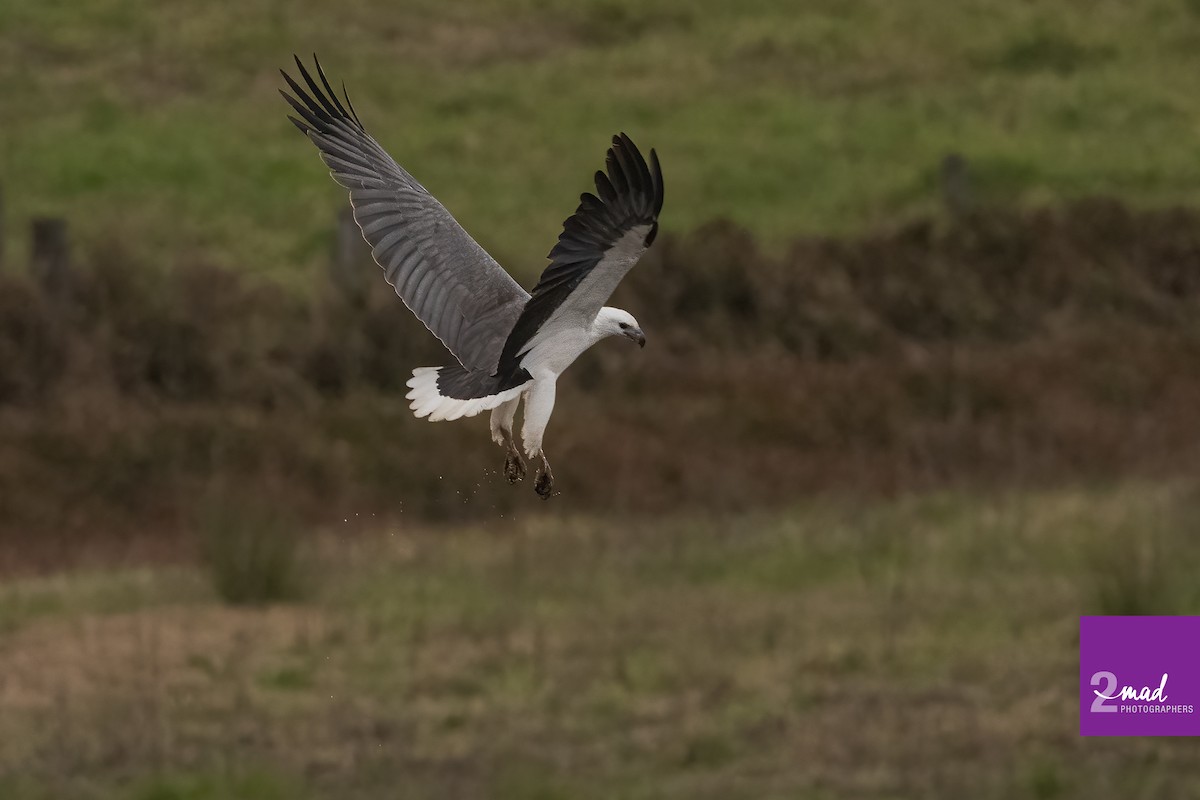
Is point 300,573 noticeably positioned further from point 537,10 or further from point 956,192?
point 537,10

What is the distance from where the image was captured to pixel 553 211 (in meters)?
25.1

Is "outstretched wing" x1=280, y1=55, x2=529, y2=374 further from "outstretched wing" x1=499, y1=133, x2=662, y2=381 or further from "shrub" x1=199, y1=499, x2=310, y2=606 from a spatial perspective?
"shrub" x1=199, y1=499, x2=310, y2=606


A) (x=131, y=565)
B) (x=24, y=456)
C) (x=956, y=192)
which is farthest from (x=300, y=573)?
(x=956, y=192)

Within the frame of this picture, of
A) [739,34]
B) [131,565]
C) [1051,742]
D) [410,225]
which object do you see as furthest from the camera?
[739,34]

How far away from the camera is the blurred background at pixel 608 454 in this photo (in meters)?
12.0

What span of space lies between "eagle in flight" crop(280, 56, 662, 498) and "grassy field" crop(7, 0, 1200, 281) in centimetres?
1303

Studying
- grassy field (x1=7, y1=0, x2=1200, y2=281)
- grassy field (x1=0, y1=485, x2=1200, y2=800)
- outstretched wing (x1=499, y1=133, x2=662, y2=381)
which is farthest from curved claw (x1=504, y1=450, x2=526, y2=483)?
grassy field (x1=7, y1=0, x2=1200, y2=281)

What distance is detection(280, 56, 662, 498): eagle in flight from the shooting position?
20.5ft

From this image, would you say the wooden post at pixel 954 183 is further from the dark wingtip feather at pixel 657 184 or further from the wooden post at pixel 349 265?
the dark wingtip feather at pixel 657 184

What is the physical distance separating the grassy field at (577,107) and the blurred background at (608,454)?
0.32ft

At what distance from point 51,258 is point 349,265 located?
2333 millimetres

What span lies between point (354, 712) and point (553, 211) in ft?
44.1

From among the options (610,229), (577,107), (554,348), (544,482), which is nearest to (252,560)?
(544,482)

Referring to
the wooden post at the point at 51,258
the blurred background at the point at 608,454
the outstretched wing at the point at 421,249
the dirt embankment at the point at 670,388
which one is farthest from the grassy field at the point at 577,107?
the outstretched wing at the point at 421,249
